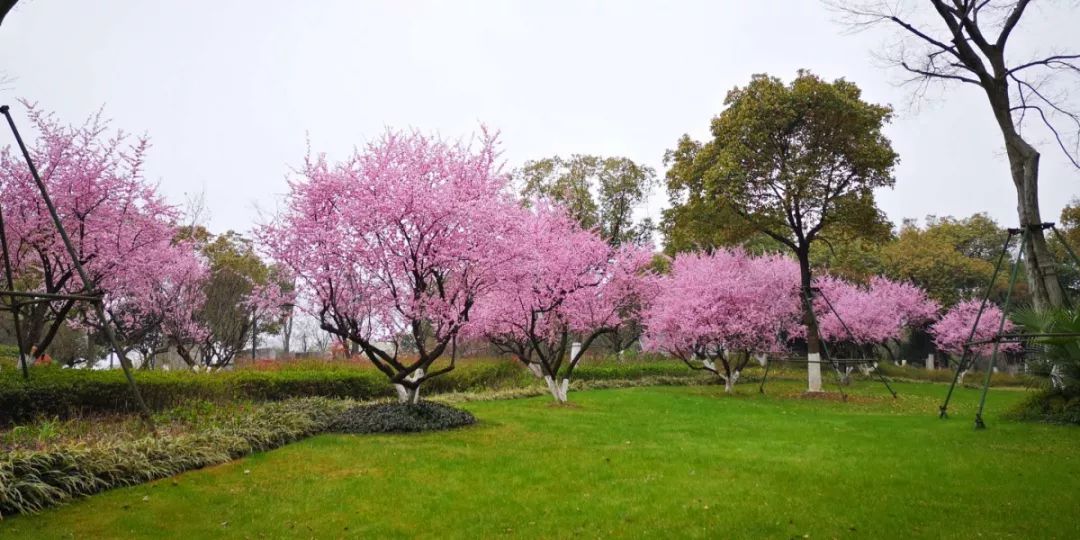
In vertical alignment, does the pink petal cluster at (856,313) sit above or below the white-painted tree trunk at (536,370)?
above

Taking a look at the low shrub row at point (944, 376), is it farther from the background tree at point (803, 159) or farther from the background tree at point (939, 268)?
the background tree at point (803, 159)

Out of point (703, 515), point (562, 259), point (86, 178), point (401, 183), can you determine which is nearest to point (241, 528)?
point (703, 515)

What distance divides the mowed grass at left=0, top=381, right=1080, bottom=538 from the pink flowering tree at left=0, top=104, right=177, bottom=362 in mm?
6533

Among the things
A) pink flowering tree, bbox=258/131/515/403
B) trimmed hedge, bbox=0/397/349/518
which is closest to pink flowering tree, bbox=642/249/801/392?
pink flowering tree, bbox=258/131/515/403

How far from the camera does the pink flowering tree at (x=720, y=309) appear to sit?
62.4ft

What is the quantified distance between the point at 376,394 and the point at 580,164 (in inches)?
803

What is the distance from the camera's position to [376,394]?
54.7ft

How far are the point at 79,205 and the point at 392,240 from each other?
6.64 meters

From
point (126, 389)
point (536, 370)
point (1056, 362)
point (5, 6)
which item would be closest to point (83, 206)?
point (126, 389)

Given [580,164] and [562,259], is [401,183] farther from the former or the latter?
[580,164]

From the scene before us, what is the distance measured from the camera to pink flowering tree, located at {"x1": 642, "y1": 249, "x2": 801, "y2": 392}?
1902cm

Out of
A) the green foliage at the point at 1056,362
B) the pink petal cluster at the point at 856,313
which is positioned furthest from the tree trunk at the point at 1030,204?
the pink petal cluster at the point at 856,313

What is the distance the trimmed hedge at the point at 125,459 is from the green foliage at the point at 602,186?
968 inches

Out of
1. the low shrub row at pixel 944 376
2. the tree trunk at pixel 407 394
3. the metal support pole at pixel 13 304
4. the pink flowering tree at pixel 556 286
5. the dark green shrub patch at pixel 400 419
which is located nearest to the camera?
the metal support pole at pixel 13 304
